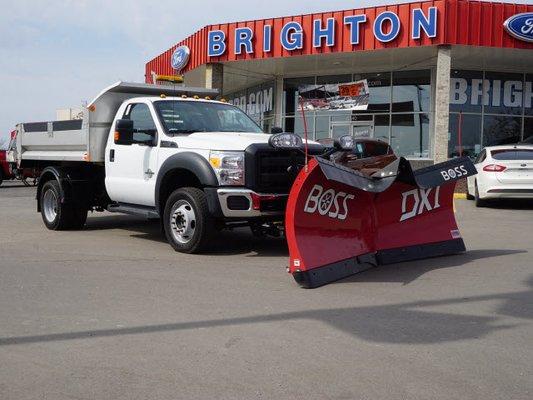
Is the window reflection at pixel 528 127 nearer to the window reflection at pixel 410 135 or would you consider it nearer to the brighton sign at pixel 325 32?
the window reflection at pixel 410 135

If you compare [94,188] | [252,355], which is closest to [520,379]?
[252,355]

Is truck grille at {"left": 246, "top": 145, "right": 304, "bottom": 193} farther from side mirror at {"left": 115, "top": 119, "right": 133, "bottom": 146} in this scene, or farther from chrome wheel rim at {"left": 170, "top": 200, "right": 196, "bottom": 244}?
side mirror at {"left": 115, "top": 119, "right": 133, "bottom": 146}

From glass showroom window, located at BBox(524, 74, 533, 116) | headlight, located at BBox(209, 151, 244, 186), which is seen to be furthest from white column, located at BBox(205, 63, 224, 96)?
headlight, located at BBox(209, 151, 244, 186)

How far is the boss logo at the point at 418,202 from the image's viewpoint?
24.7 ft

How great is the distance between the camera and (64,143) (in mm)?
10445

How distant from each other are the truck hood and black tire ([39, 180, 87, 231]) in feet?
10.4

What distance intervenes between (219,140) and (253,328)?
345 cm

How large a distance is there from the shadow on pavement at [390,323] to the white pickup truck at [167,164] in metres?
2.45

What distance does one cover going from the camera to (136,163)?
891 centimetres

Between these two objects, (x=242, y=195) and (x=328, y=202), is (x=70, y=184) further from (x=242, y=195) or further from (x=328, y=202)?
(x=328, y=202)

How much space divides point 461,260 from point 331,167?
276 cm

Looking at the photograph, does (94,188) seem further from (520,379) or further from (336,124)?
(336,124)

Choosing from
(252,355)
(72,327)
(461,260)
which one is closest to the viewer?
(252,355)

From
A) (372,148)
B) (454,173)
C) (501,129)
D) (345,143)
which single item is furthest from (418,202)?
(501,129)
